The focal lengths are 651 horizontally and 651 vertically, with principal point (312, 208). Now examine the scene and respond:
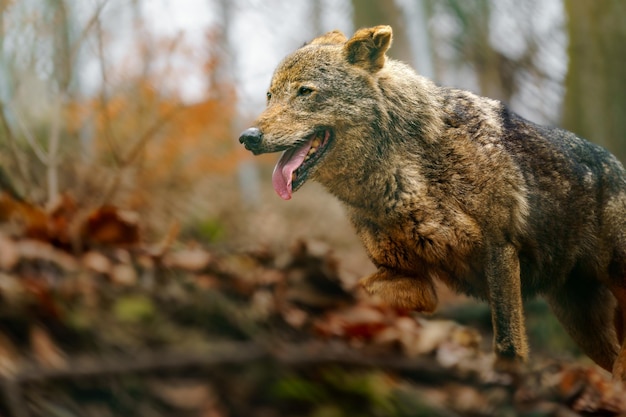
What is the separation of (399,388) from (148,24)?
23.5ft

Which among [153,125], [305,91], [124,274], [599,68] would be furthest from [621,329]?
[153,125]

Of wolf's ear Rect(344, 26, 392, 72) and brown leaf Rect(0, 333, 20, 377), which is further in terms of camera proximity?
wolf's ear Rect(344, 26, 392, 72)

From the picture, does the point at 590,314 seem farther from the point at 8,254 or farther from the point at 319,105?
the point at 8,254

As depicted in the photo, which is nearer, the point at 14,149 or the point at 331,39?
the point at 331,39

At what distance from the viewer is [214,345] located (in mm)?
3045

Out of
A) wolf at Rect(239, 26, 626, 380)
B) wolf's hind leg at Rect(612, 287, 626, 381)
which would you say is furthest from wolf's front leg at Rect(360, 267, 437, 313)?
wolf's hind leg at Rect(612, 287, 626, 381)

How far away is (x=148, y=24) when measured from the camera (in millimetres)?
8727

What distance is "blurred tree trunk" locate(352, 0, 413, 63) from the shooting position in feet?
16.1

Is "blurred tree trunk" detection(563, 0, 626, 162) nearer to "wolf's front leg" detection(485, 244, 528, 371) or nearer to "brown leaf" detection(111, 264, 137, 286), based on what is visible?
"wolf's front leg" detection(485, 244, 528, 371)

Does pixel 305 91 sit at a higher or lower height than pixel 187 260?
higher

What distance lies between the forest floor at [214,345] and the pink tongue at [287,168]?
727mm

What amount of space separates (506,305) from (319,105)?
1.51 meters

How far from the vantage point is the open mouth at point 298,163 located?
10.5 feet

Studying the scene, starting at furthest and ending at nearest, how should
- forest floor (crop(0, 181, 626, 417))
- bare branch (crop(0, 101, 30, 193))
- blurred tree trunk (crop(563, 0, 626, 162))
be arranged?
bare branch (crop(0, 101, 30, 193)) → blurred tree trunk (crop(563, 0, 626, 162)) → forest floor (crop(0, 181, 626, 417))
